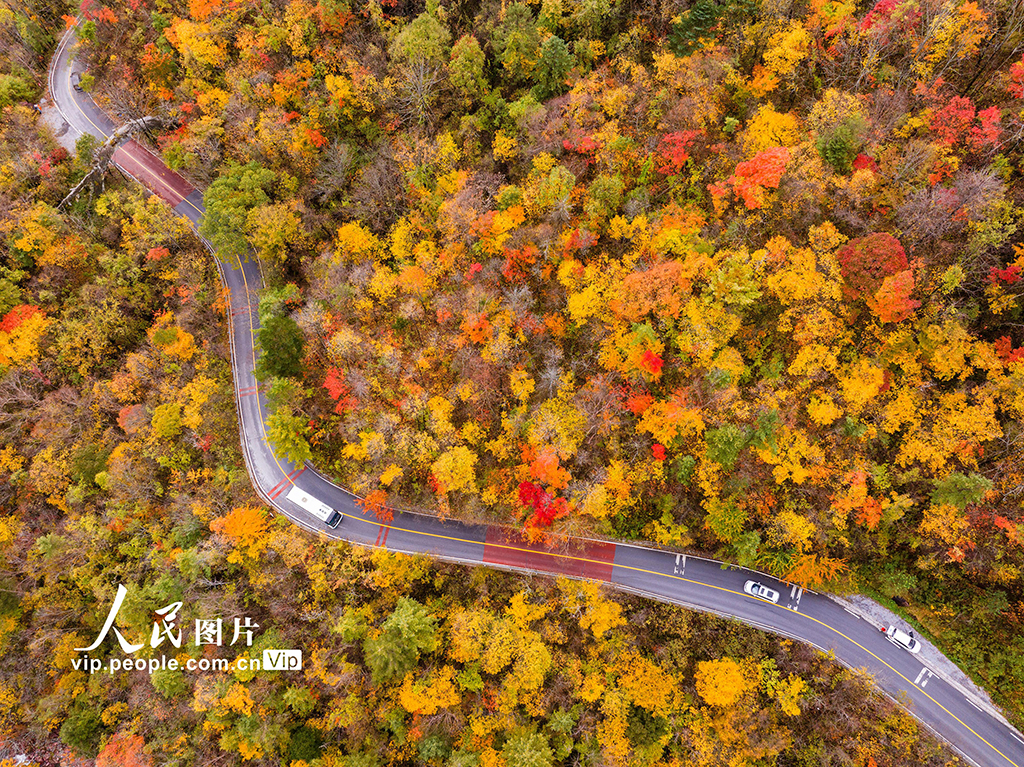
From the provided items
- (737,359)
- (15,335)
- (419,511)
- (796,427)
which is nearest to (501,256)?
(737,359)

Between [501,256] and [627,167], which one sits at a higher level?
[627,167]

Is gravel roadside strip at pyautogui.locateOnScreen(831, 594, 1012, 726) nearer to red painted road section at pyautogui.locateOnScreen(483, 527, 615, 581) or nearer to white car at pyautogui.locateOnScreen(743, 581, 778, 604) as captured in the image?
white car at pyautogui.locateOnScreen(743, 581, 778, 604)

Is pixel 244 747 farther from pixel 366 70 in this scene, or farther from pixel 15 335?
pixel 366 70

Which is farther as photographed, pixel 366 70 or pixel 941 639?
pixel 366 70

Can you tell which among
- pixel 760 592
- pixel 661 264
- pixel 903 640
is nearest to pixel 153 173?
pixel 661 264

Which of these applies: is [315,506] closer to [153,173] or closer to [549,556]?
[549,556]

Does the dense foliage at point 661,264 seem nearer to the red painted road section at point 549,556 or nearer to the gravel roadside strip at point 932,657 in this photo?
the gravel roadside strip at point 932,657
